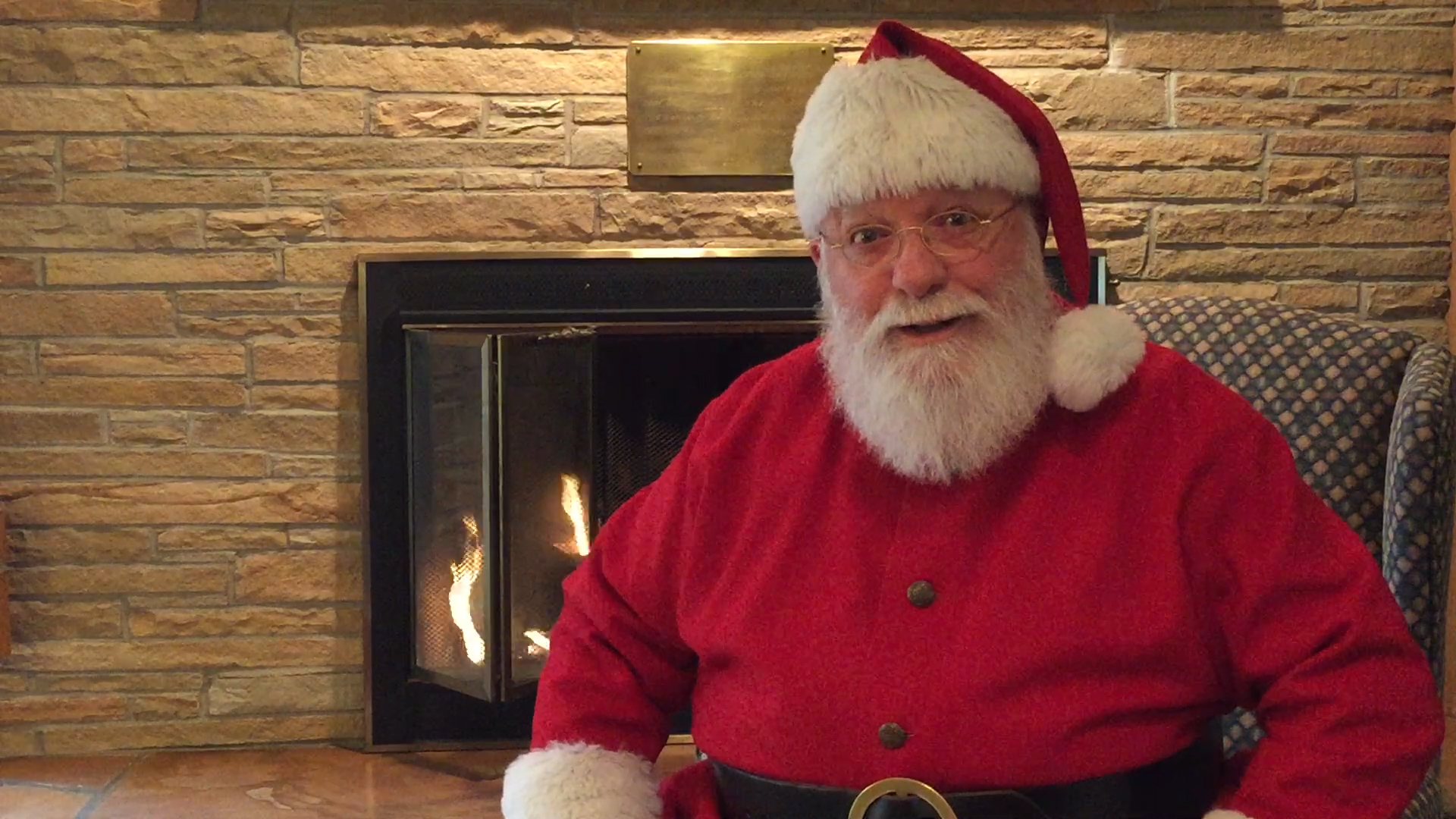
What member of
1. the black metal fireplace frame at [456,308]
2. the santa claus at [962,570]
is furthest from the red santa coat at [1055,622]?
the black metal fireplace frame at [456,308]

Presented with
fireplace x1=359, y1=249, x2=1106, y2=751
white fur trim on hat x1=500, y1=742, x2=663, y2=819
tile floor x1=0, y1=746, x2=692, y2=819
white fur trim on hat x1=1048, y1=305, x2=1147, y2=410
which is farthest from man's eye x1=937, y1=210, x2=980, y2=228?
tile floor x1=0, y1=746, x2=692, y2=819

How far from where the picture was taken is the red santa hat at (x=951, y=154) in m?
1.23

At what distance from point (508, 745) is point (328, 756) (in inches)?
12.6

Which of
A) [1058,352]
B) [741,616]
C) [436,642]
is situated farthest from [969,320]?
[436,642]

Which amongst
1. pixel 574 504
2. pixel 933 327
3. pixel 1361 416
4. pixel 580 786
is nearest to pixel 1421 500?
pixel 1361 416

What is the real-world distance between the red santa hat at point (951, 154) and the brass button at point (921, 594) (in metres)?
0.20

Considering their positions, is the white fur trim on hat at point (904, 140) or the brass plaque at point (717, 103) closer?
the white fur trim on hat at point (904, 140)

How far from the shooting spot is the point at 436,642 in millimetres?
2525

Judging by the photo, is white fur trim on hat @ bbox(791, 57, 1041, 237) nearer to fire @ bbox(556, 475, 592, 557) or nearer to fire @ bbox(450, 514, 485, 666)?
fire @ bbox(556, 475, 592, 557)

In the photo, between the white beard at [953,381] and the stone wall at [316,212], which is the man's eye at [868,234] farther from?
the stone wall at [316,212]

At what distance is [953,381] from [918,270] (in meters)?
0.11

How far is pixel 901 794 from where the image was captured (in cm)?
114

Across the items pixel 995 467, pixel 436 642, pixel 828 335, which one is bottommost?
pixel 436 642

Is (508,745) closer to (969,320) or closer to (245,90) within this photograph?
(245,90)
